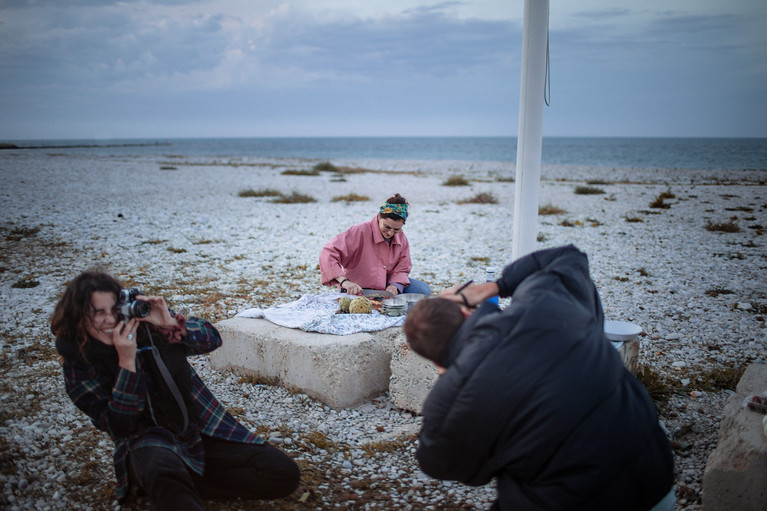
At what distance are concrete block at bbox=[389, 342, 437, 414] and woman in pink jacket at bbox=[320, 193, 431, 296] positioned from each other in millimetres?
1089

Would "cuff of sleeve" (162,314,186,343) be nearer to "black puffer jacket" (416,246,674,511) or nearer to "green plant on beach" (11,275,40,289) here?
"black puffer jacket" (416,246,674,511)

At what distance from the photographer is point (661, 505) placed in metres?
2.34

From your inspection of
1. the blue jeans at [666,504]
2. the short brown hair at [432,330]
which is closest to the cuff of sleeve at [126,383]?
the short brown hair at [432,330]

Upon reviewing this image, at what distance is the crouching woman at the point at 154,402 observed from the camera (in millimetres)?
2650

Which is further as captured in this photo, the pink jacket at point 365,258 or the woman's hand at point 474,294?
the pink jacket at point 365,258

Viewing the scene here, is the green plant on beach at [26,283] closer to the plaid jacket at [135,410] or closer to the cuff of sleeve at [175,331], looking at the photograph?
the plaid jacket at [135,410]

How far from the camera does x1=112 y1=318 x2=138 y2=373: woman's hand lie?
8.65 ft

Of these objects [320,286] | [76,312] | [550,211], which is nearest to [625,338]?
[76,312]

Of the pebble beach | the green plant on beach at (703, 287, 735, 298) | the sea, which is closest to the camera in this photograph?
the pebble beach

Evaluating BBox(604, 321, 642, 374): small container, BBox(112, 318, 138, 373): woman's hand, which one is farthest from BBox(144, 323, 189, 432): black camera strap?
BBox(604, 321, 642, 374): small container

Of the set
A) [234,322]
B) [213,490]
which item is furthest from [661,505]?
[234,322]

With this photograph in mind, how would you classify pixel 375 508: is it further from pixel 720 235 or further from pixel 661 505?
pixel 720 235

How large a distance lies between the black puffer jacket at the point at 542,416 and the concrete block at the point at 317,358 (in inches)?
88.1

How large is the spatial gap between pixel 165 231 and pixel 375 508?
986 centimetres
